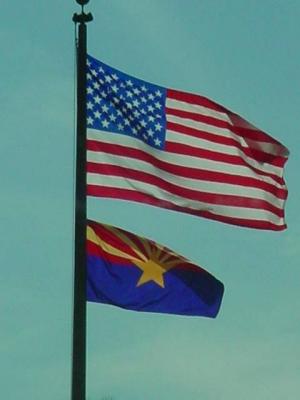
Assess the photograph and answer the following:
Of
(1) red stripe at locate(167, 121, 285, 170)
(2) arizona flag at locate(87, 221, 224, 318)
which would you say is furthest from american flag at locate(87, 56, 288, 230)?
(2) arizona flag at locate(87, 221, 224, 318)

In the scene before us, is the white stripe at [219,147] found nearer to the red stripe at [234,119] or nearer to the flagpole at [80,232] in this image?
the red stripe at [234,119]

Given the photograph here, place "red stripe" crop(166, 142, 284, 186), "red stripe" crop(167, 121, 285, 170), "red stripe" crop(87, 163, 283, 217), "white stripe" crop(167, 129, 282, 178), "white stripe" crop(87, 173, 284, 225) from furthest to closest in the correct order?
"red stripe" crop(167, 121, 285, 170) → "white stripe" crop(167, 129, 282, 178) → "red stripe" crop(166, 142, 284, 186) → "red stripe" crop(87, 163, 283, 217) → "white stripe" crop(87, 173, 284, 225)

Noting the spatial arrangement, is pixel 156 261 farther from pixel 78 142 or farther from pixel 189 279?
pixel 78 142

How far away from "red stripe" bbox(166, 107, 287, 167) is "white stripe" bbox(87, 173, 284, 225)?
126 cm

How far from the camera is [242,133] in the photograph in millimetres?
22922

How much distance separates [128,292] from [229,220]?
261 centimetres

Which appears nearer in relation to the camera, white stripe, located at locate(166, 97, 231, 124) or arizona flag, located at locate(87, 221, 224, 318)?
arizona flag, located at locate(87, 221, 224, 318)

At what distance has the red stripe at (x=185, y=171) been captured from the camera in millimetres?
20125

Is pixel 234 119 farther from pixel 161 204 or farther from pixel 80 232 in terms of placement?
pixel 80 232

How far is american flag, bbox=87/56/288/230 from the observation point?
66.2 ft

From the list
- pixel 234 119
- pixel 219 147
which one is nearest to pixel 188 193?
pixel 219 147

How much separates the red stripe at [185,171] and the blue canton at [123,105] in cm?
29

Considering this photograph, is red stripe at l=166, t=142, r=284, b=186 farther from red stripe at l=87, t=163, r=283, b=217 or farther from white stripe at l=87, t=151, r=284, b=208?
red stripe at l=87, t=163, r=283, b=217

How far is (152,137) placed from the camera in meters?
21.1
